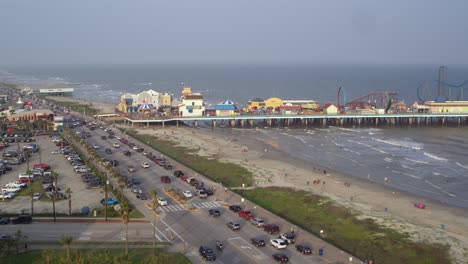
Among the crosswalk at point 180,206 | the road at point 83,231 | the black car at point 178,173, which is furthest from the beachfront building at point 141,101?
the road at point 83,231

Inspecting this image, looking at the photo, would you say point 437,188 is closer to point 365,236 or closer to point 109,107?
point 365,236

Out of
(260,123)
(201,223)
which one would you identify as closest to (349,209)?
(201,223)

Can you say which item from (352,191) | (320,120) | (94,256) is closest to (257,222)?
(94,256)

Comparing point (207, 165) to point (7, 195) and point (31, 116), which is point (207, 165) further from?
point (31, 116)

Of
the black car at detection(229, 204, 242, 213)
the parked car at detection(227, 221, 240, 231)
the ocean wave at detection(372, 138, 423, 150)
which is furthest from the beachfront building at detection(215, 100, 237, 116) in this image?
the parked car at detection(227, 221, 240, 231)

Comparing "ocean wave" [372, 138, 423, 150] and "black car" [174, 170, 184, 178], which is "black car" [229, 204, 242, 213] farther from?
"ocean wave" [372, 138, 423, 150]
